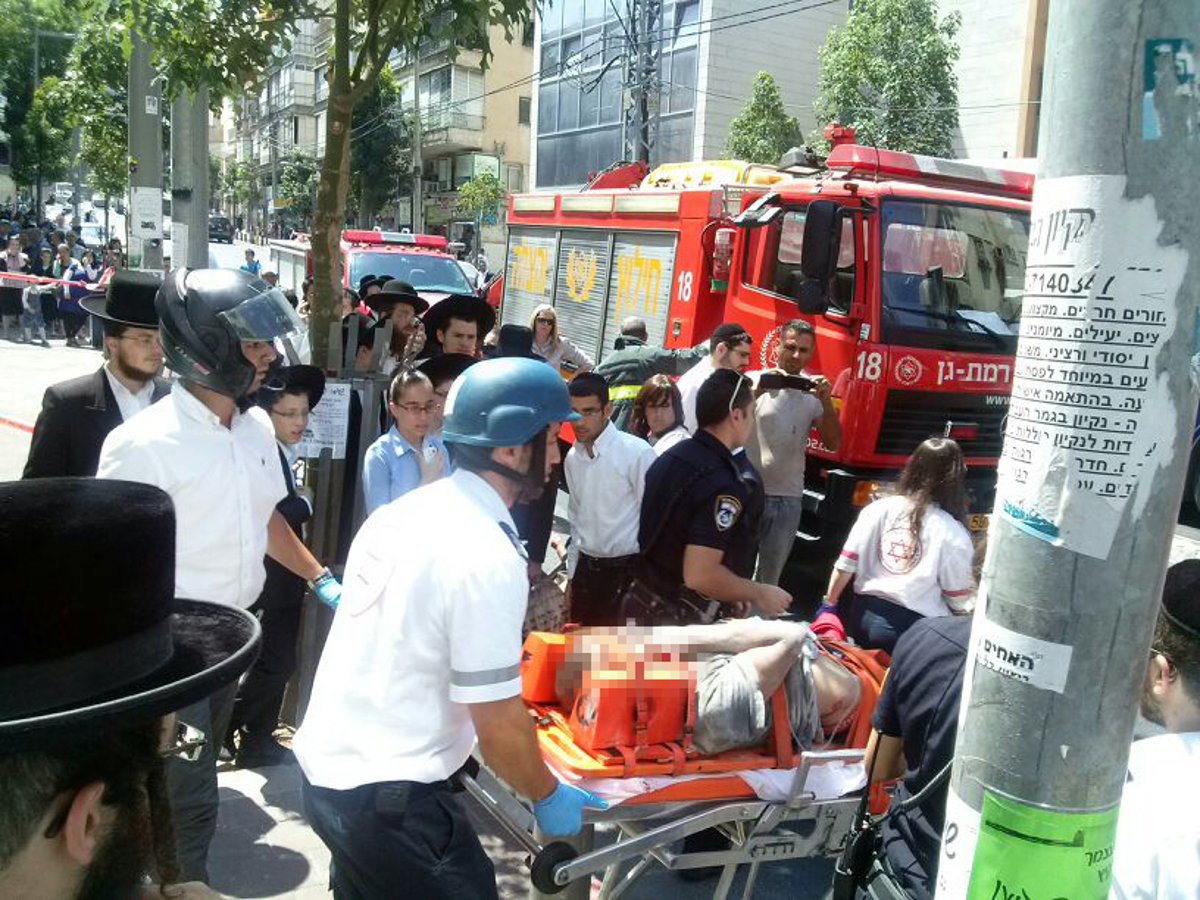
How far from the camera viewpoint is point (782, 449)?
20.8ft

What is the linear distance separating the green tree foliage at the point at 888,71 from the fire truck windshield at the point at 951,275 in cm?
1447

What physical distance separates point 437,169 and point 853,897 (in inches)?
2029

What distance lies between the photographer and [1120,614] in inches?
55.2

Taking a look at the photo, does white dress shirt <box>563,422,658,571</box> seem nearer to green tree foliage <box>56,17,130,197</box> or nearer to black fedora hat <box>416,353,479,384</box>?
black fedora hat <box>416,353,479,384</box>

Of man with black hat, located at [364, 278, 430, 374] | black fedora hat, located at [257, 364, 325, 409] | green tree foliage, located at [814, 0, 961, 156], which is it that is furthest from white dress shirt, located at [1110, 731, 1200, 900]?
green tree foliage, located at [814, 0, 961, 156]

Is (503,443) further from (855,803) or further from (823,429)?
(823,429)

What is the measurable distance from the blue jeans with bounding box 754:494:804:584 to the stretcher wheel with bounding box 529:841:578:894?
12.2 feet

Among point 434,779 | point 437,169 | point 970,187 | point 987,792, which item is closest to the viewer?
point 987,792

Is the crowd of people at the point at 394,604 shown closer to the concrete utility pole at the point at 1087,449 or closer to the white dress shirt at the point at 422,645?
the white dress shirt at the point at 422,645

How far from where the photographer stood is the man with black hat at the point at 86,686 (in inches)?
47.7

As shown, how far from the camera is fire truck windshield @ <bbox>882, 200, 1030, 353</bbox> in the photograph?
688 cm

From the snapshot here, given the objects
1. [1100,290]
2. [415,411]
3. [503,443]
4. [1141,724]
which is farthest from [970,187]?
[1100,290]

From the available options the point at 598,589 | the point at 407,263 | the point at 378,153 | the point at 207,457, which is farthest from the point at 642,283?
the point at 378,153

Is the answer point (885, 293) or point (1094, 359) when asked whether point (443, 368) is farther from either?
point (1094, 359)
